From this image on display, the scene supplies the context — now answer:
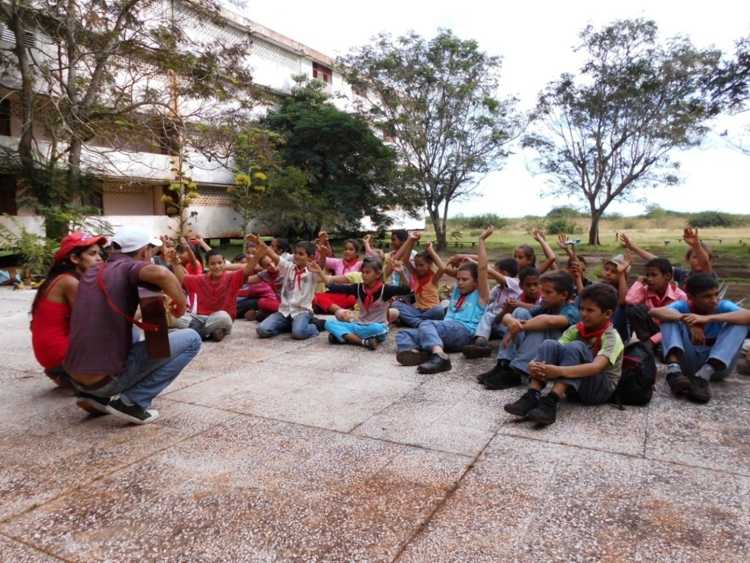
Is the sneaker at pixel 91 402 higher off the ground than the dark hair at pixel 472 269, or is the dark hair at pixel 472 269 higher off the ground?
the dark hair at pixel 472 269

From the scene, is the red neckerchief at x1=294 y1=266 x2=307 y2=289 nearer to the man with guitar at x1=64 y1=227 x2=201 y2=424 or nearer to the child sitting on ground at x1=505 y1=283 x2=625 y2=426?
the man with guitar at x1=64 y1=227 x2=201 y2=424

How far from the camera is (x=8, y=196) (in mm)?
17438

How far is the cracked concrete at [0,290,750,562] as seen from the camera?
2160mm

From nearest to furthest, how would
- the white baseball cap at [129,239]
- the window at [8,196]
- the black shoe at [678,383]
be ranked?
the white baseball cap at [129,239], the black shoe at [678,383], the window at [8,196]

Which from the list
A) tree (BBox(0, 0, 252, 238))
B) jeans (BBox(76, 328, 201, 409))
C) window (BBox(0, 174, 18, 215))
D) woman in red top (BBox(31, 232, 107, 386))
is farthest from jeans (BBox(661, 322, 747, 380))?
window (BBox(0, 174, 18, 215))

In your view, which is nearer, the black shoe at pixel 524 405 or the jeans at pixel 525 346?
the black shoe at pixel 524 405

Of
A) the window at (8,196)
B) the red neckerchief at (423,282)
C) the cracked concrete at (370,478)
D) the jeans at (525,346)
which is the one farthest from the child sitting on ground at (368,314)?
the window at (8,196)

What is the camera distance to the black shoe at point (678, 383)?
3826 mm

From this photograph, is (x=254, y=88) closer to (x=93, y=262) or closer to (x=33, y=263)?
(x=33, y=263)

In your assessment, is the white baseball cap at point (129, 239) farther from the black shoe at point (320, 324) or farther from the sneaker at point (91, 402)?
the black shoe at point (320, 324)

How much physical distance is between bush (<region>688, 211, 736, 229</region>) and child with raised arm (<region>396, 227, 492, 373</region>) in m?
42.2

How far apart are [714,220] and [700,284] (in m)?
45.0

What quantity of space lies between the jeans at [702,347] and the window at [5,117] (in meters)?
19.4

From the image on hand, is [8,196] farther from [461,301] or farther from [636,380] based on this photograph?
[636,380]
